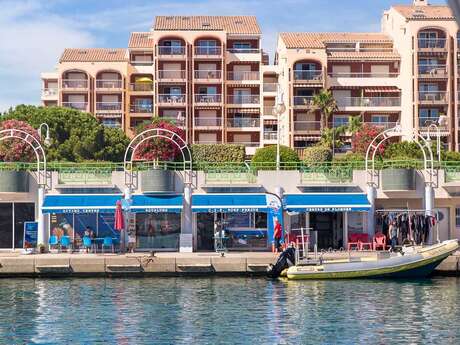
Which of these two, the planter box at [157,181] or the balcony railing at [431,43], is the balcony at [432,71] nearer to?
the balcony railing at [431,43]

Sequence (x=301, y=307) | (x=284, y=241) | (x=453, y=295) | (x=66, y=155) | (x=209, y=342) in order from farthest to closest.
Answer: (x=66, y=155), (x=284, y=241), (x=453, y=295), (x=301, y=307), (x=209, y=342)

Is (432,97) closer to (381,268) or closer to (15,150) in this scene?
(15,150)

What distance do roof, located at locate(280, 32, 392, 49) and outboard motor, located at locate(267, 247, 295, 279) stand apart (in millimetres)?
61081

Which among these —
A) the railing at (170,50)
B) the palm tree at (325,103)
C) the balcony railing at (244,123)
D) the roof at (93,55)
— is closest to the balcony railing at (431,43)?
the palm tree at (325,103)

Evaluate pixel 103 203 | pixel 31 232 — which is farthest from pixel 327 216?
pixel 31 232

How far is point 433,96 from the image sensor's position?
312 feet

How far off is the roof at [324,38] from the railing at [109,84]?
60.9 feet

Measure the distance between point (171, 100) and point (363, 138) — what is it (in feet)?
74.4

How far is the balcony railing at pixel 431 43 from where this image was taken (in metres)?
95.6

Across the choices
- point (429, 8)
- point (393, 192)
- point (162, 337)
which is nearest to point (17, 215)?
point (393, 192)

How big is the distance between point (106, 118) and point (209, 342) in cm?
7835

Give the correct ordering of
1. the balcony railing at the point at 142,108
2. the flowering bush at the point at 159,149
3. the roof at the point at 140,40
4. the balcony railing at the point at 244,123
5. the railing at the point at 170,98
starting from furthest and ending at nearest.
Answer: the roof at the point at 140,40 → the balcony railing at the point at 142,108 → the balcony railing at the point at 244,123 → the railing at the point at 170,98 → the flowering bush at the point at 159,149

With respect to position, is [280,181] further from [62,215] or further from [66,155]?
[66,155]

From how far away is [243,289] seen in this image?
35438mm
